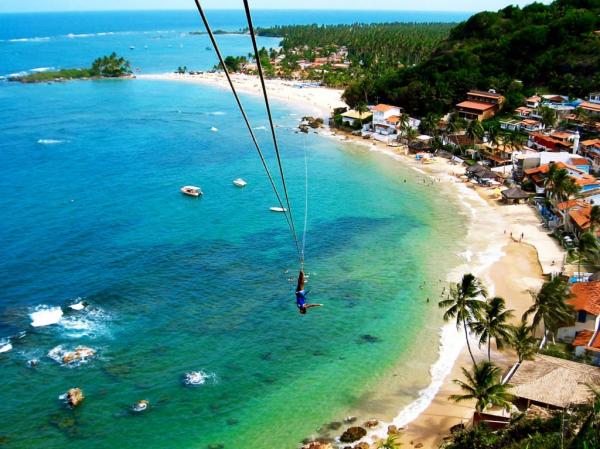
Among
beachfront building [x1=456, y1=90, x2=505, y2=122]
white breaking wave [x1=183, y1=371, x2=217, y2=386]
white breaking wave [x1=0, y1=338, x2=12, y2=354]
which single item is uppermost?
beachfront building [x1=456, y1=90, x2=505, y2=122]

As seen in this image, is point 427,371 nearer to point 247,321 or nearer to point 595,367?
point 595,367

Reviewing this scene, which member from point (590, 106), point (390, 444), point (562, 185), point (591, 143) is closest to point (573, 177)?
point (562, 185)

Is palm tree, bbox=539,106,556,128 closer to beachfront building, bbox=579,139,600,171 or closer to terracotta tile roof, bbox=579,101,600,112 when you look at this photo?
terracotta tile roof, bbox=579,101,600,112

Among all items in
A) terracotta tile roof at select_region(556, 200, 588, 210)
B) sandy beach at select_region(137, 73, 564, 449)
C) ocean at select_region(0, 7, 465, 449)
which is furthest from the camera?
terracotta tile roof at select_region(556, 200, 588, 210)

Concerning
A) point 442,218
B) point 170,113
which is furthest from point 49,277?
point 170,113

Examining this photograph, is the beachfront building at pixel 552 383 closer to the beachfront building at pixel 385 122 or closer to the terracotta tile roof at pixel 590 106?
the terracotta tile roof at pixel 590 106

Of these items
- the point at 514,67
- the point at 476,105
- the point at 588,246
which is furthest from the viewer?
the point at 514,67

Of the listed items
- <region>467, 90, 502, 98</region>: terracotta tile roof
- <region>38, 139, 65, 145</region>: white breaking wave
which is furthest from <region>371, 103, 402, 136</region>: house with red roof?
<region>38, 139, 65, 145</region>: white breaking wave

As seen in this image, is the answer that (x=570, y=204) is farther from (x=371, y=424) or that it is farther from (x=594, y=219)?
(x=371, y=424)
